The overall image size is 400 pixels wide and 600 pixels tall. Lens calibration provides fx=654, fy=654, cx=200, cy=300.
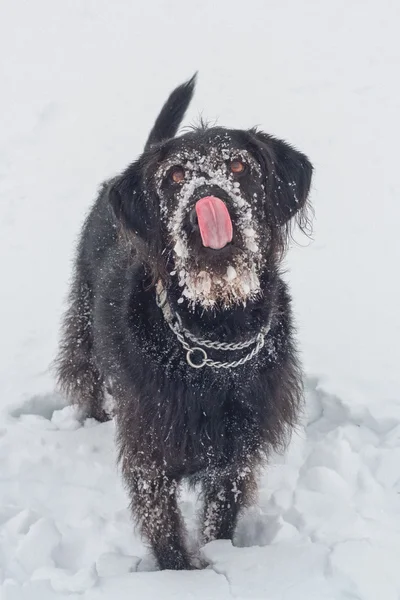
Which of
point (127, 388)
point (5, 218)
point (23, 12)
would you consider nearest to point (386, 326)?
point (127, 388)

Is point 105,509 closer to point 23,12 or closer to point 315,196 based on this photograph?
point 315,196

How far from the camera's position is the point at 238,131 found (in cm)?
242

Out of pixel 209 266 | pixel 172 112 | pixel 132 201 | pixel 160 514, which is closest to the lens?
pixel 209 266

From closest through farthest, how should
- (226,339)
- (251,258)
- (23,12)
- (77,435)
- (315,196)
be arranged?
1. (251,258)
2. (226,339)
3. (77,435)
4. (315,196)
5. (23,12)

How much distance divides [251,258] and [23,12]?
7.13m

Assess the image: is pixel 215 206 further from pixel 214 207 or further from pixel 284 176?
pixel 284 176

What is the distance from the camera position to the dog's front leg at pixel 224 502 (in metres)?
2.81

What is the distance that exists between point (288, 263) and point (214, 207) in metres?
2.55

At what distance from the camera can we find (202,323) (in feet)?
7.64

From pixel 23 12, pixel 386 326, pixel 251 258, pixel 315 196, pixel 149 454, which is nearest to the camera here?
pixel 251 258

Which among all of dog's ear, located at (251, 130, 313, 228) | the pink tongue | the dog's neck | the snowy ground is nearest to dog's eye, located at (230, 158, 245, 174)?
dog's ear, located at (251, 130, 313, 228)

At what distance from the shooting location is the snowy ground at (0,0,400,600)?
2676mm

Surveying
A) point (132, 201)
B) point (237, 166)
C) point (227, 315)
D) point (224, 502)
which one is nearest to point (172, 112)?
point (132, 201)

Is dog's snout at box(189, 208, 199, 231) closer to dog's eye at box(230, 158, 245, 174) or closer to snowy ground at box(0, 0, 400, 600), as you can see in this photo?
dog's eye at box(230, 158, 245, 174)
